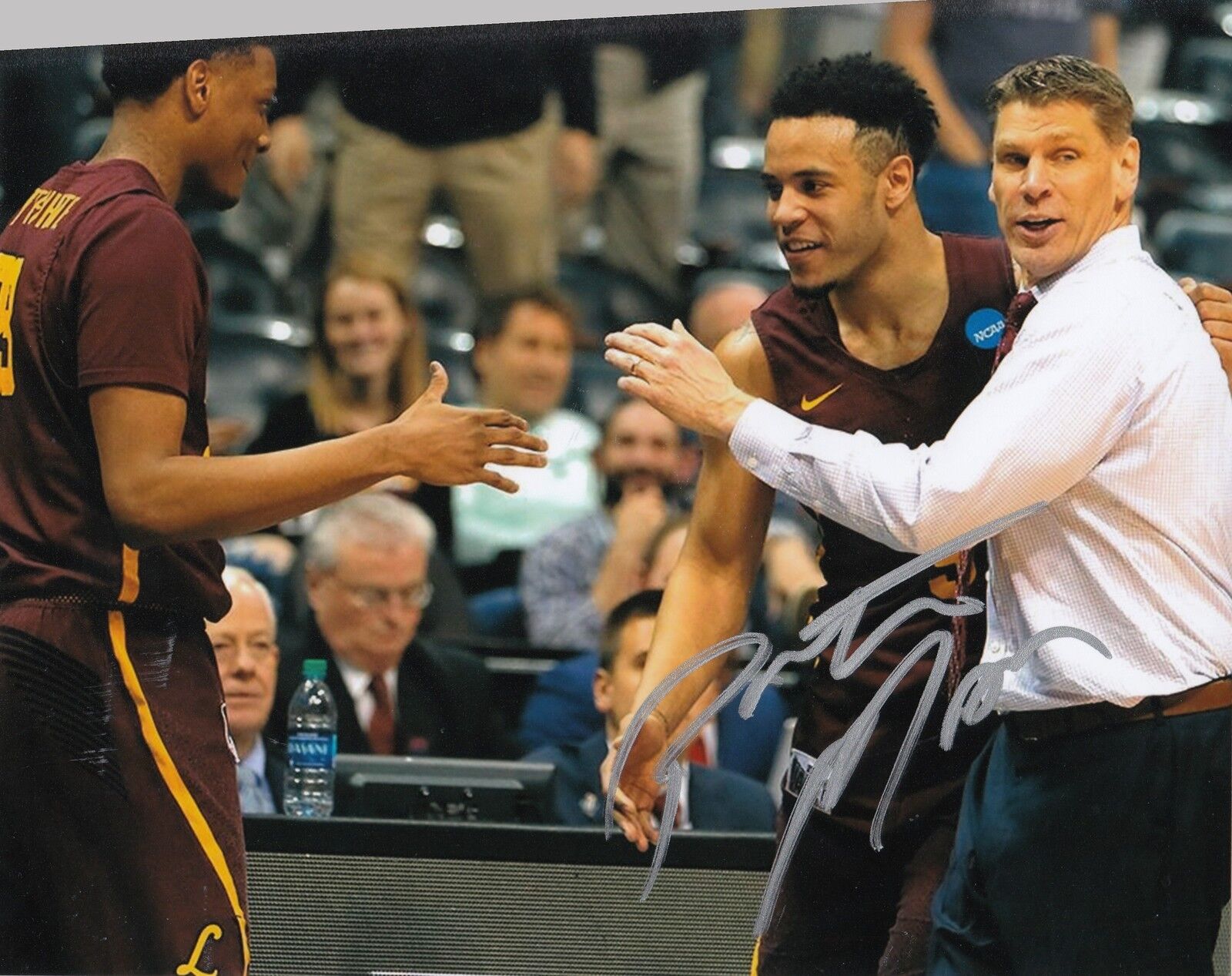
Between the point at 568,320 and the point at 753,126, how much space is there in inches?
19.0

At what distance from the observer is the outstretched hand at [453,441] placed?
3.00m

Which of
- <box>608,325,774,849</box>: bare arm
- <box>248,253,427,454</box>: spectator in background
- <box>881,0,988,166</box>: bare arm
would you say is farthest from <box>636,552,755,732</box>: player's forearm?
<box>881,0,988,166</box>: bare arm

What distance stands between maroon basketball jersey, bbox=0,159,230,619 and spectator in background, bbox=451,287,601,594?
24.7 inches

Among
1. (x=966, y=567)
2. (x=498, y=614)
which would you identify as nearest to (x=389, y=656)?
(x=498, y=614)

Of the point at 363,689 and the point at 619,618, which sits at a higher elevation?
the point at 619,618

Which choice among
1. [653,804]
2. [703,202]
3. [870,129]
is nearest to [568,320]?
[703,202]

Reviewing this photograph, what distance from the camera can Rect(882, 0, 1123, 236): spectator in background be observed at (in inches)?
120

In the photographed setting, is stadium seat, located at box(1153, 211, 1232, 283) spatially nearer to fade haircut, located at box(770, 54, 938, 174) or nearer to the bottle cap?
fade haircut, located at box(770, 54, 938, 174)

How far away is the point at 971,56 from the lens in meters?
3.10

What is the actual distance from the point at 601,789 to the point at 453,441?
0.79 m

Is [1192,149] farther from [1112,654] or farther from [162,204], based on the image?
[162,204]

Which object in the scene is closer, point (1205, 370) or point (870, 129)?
point (1205, 370)

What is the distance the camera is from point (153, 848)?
2.88 metres

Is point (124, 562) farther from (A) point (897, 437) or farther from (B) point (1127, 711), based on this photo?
(B) point (1127, 711)
